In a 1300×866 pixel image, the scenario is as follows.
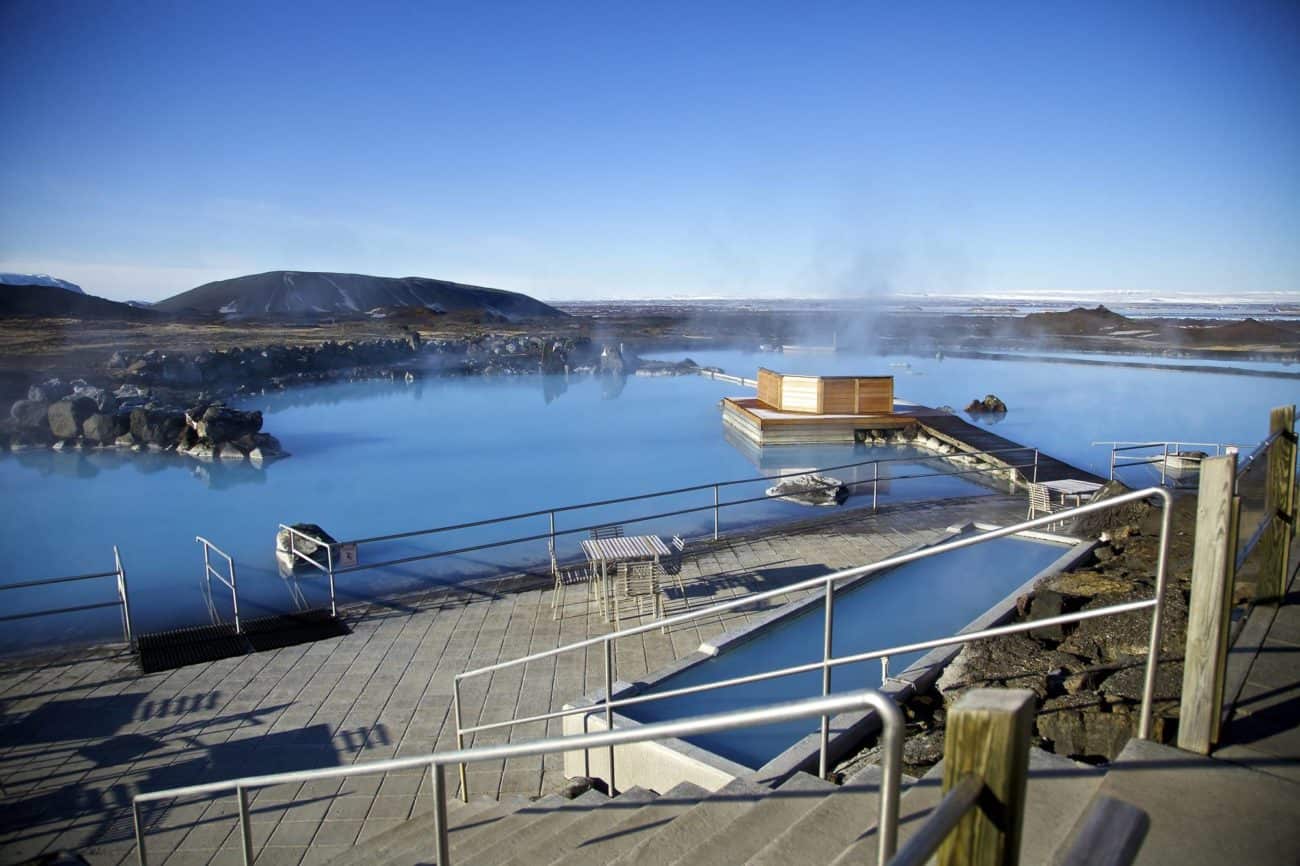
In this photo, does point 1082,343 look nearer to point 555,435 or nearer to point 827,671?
point 555,435

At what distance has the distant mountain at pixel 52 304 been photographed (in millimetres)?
33406

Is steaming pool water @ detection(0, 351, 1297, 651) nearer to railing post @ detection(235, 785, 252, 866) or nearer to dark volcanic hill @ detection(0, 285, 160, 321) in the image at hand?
railing post @ detection(235, 785, 252, 866)

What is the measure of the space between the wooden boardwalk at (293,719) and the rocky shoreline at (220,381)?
12.7 meters

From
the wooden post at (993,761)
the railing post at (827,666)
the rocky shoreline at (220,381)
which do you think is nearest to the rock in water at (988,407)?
the rocky shoreline at (220,381)

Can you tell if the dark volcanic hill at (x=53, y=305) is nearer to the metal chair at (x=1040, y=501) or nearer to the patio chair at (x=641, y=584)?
the patio chair at (x=641, y=584)

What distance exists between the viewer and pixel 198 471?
16.5 metres

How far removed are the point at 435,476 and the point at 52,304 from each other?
31706 millimetres

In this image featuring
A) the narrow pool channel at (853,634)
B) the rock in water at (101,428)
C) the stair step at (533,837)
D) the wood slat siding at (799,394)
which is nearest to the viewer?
the stair step at (533,837)

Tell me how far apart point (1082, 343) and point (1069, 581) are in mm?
48561

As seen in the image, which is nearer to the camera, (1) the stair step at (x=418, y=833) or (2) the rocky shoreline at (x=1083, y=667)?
(2) the rocky shoreline at (x=1083, y=667)

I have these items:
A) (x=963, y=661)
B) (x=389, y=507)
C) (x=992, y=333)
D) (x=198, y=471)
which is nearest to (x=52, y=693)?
(x=963, y=661)

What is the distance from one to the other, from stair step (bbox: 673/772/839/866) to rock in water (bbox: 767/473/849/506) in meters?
8.46

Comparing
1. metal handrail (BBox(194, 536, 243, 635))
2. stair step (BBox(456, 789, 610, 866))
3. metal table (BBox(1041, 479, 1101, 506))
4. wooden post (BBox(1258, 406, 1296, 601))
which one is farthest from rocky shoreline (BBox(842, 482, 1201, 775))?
metal handrail (BBox(194, 536, 243, 635))

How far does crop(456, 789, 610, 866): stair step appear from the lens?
2738 mm
